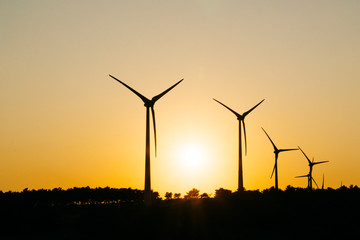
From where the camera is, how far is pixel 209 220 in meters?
109

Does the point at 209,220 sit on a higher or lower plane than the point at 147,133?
lower

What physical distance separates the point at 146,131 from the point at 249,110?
41346mm

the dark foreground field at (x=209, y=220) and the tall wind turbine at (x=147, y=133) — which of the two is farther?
A: the tall wind turbine at (x=147, y=133)

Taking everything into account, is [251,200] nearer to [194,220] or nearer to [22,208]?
[194,220]

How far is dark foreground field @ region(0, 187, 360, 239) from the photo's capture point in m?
99.5

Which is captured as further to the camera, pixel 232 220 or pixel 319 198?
pixel 319 198

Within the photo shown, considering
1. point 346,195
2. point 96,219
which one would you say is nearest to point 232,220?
point 96,219

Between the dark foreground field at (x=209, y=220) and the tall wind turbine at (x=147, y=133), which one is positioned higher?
the tall wind turbine at (x=147, y=133)

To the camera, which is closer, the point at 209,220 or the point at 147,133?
the point at 209,220

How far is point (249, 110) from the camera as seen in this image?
147625 millimetres

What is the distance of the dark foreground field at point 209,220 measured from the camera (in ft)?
326

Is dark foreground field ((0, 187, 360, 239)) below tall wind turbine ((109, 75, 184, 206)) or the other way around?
below

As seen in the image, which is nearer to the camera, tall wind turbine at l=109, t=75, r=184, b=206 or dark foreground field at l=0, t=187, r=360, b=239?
dark foreground field at l=0, t=187, r=360, b=239

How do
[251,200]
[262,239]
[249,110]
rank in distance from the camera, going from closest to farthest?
[262,239], [251,200], [249,110]
